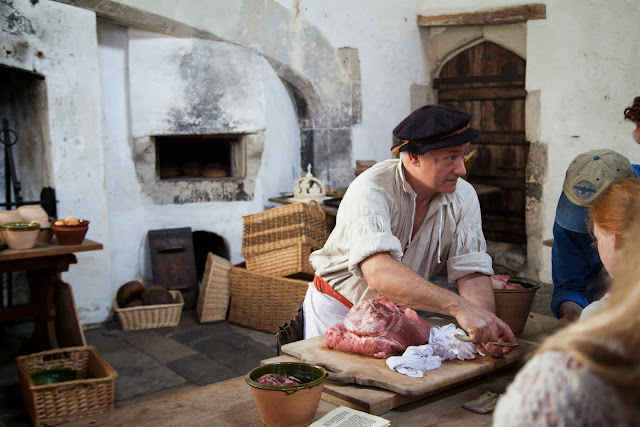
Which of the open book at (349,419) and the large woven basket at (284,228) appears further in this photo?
the large woven basket at (284,228)

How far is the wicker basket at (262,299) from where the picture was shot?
509 cm

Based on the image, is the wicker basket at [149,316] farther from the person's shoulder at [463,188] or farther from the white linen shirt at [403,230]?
the person's shoulder at [463,188]

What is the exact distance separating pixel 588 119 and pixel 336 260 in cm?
417

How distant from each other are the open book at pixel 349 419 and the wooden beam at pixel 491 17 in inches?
209

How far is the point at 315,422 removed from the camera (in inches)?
62.1

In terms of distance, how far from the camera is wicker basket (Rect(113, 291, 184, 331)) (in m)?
5.21

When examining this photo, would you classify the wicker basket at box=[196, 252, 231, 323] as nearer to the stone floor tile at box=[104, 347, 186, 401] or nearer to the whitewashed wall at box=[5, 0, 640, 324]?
the whitewashed wall at box=[5, 0, 640, 324]

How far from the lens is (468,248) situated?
249 cm

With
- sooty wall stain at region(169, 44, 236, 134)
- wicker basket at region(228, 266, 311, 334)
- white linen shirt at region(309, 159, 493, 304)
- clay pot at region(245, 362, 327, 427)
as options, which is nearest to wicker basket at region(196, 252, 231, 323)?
wicker basket at region(228, 266, 311, 334)

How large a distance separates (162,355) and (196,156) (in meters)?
2.37

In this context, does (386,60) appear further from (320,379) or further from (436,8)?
(320,379)

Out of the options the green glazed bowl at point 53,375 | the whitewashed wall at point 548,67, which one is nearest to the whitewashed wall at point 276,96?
the whitewashed wall at point 548,67

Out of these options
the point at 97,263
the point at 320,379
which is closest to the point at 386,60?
the point at 97,263

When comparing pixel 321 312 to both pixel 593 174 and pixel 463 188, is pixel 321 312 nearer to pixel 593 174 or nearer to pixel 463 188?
pixel 463 188
